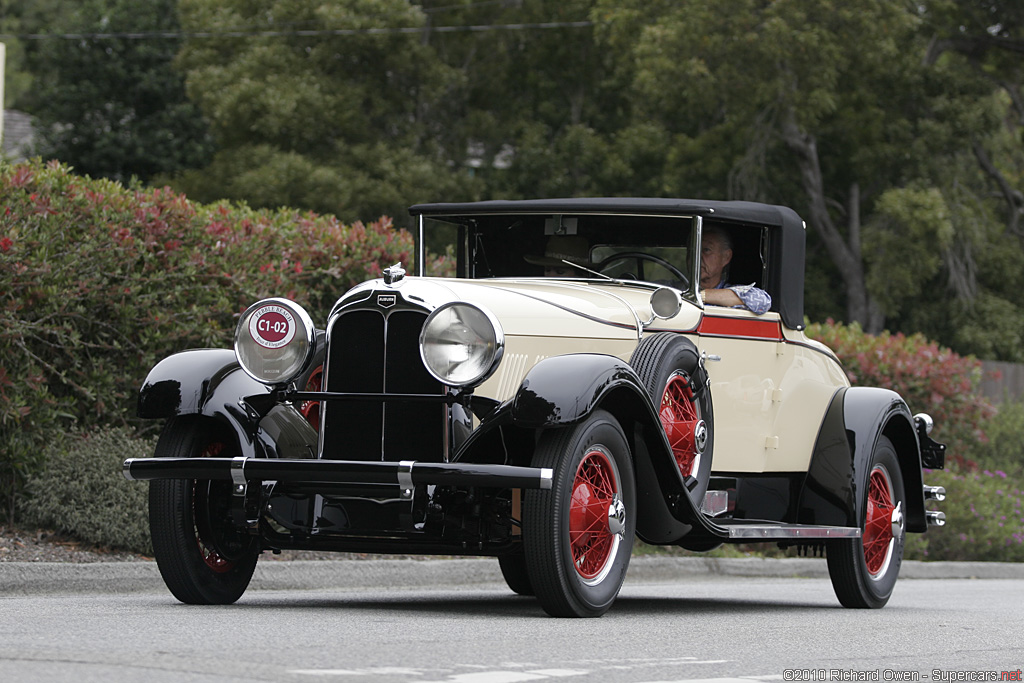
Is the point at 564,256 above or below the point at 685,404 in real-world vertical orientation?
above

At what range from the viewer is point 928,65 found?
2573 centimetres

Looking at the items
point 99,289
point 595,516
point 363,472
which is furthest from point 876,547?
point 99,289

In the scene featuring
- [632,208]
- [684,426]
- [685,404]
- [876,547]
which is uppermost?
[632,208]

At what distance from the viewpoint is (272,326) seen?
6871 mm

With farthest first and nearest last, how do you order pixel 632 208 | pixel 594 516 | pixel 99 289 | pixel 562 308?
pixel 99 289 → pixel 632 208 → pixel 562 308 → pixel 594 516

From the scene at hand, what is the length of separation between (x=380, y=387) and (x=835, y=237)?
2024cm

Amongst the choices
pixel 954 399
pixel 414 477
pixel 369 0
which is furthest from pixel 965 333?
pixel 414 477

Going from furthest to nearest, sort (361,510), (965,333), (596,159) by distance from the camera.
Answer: (596,159) < (965,333) < (361,510)

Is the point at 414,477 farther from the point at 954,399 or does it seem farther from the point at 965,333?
the point at 965,333

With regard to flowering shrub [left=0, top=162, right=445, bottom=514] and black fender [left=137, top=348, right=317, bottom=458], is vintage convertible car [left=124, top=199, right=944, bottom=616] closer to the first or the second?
black fender [left=137, top=348, right=317, bottom=458]

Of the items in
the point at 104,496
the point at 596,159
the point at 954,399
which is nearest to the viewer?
the point at 104,496

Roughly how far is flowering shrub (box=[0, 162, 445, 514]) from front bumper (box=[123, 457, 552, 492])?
286 cm

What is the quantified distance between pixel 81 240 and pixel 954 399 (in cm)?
1002

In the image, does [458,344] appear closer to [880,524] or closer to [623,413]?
[623,413]
